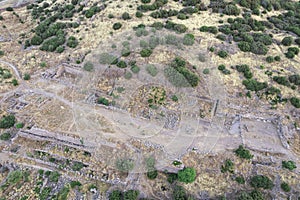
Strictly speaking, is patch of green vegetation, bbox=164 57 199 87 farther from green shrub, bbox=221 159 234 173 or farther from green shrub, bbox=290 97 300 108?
green shrub, bbox=290 97 300 108

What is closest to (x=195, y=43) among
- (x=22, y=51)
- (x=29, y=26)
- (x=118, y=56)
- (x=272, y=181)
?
(x=118, y=56)

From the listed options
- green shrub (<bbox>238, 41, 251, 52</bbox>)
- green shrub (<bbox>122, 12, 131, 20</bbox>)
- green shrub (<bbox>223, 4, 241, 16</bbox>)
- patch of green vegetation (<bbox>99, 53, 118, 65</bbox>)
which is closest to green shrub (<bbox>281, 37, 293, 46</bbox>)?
green shrub (<bbox>238, 41, 251, 52</bbox>)

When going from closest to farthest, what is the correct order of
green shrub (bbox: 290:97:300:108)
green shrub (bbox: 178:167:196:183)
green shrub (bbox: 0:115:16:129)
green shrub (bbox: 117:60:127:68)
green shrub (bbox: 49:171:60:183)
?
1. green shrub (bbox: 178:167:196:183)
2. green shrub (bbox: 49:171:60:183)
3. green shrub (bbox: 0:115:16:129)
4. green shrub (bbox: 290:97:300:108)
5. green shrub (bbox: 117:60:127:68)

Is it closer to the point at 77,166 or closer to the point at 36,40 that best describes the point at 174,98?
the point at 77,166

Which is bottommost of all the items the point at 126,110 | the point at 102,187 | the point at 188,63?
the point at 102,187

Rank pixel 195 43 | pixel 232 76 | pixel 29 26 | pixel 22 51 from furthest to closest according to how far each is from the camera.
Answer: pixel 29 26 < pixel 22 51 < pixel 195 43 < pixel 232 76

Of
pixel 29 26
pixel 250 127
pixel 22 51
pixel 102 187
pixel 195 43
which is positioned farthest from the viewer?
pixel 29 26

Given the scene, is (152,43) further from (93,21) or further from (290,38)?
(290,38)

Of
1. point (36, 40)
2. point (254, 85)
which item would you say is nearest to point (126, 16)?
point (36, 40)

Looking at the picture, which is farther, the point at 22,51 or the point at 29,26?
the point at 29,26
